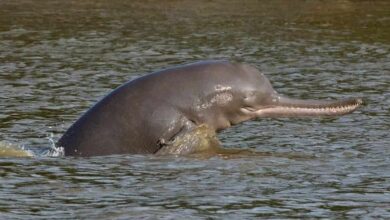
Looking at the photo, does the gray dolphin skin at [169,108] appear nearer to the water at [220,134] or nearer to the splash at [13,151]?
the water at [220,134]

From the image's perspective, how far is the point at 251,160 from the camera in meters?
14.0

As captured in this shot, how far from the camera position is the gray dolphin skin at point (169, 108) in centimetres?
1397

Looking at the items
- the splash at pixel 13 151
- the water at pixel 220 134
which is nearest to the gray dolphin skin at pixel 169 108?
the water at pixel 220 134

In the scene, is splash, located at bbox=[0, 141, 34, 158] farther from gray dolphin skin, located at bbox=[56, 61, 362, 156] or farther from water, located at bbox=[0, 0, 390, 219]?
gray dolphin skin, located at bbox=[56, 61, 362, 156]

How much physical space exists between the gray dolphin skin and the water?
0.27 meters

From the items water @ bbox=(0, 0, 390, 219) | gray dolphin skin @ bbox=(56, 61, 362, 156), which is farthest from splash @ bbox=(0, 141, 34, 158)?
gray dolphin skin @ bbox=(56, 61, 362, 156)

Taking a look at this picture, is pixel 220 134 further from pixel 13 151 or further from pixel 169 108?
pixel 13 151

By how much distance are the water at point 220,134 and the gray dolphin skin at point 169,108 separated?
0.27 metres

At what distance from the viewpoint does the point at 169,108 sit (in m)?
14.0

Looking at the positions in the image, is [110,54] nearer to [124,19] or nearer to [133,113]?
[124,19]

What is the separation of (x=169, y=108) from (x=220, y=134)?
227 centimetres

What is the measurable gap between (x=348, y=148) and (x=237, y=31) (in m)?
12.8

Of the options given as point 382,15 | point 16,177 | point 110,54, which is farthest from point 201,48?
point 16,177

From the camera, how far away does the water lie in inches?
458
